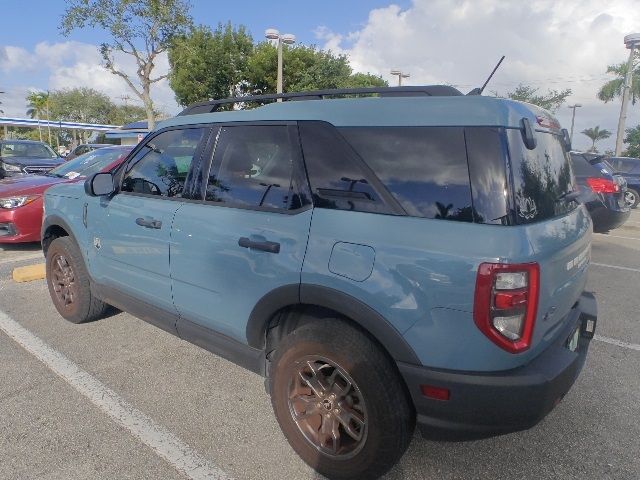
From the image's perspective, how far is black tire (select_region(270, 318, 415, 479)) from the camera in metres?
2.04

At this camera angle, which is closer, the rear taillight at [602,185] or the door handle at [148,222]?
the door handle at [148,222]

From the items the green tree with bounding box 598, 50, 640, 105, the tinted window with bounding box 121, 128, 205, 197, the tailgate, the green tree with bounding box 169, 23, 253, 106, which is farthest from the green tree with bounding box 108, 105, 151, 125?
the tailgate

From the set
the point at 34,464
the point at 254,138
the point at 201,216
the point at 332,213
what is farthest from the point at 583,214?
the point at 34,464

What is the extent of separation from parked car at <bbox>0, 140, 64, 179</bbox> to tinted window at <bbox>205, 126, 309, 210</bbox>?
32.0 ft

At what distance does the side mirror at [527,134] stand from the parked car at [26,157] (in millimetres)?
11302

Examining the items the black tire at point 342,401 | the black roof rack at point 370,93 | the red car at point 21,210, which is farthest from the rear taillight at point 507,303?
the red car at point 21,210

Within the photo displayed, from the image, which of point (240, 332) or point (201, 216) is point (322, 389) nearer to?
point (240, 332)

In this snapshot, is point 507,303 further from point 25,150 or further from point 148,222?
point 25,150

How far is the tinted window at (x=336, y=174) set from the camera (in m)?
2.13

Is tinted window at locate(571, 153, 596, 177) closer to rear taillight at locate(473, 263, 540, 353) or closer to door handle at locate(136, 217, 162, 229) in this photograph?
rear taillight at locate(473, 263, 540, 353)

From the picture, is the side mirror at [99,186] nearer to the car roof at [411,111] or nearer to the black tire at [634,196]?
the car roof at [411,111]

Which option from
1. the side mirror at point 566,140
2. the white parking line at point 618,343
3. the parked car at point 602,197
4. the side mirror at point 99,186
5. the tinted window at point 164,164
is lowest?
the white parking line at point 618,343

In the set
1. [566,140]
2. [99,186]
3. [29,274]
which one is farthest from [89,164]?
[566,140]

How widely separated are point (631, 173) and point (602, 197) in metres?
11.4
